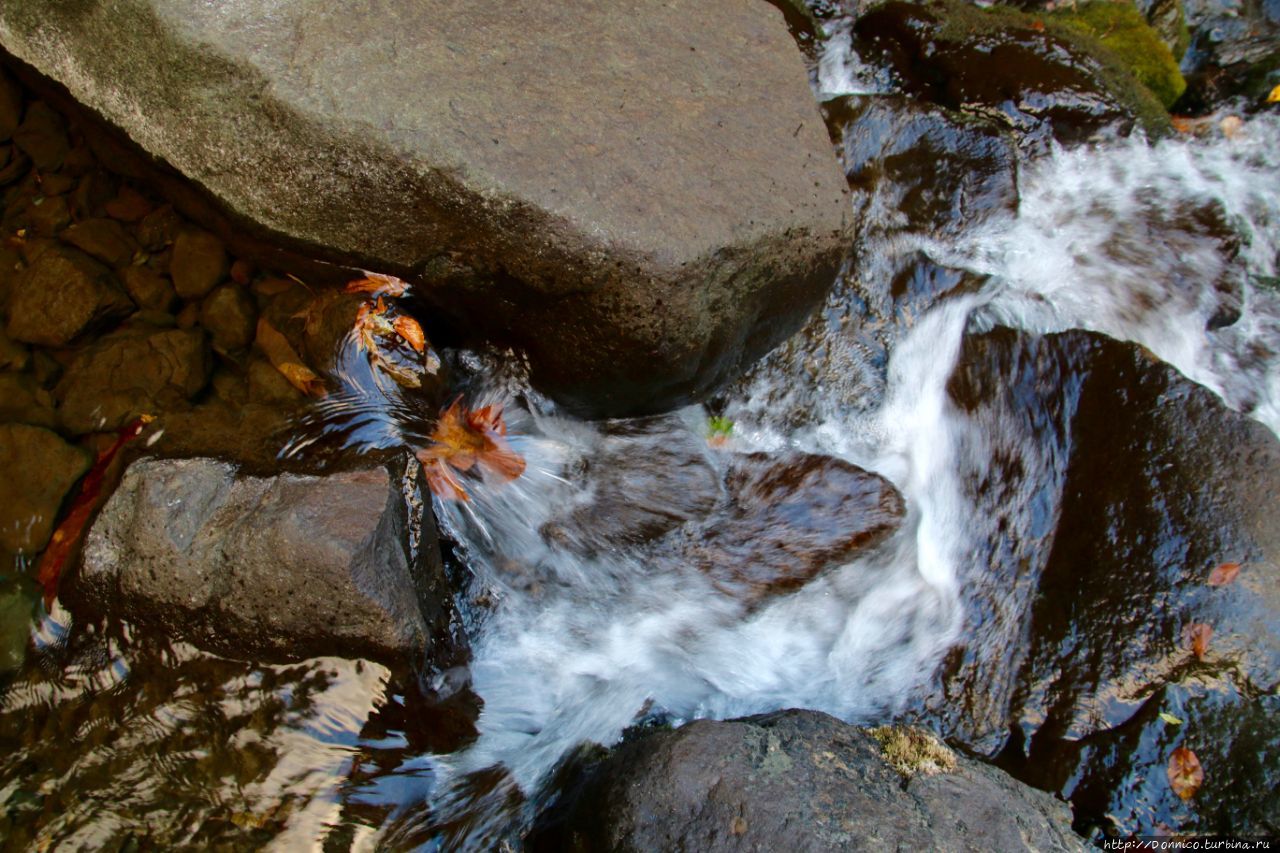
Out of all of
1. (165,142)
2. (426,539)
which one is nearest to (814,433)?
(426,539)

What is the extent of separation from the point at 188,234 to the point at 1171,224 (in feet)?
14.5

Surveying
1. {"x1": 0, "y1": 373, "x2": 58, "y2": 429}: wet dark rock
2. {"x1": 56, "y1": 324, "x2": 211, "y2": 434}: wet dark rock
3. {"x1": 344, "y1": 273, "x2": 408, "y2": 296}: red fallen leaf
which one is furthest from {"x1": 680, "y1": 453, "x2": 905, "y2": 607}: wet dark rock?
{"x1": 0, "y1": 373, "x2": 58, "y2": 429}: wet dark rock

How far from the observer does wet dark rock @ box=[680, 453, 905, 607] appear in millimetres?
3205

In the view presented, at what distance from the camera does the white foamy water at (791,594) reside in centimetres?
306

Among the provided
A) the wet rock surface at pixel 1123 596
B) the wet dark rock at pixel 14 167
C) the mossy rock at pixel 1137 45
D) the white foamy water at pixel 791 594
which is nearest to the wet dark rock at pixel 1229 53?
the mossy rock at pixel 1137 45

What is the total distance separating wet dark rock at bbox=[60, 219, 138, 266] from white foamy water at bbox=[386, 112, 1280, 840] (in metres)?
1.67

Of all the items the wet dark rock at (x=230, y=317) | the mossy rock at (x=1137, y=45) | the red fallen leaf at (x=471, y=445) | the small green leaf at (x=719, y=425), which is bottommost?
the red fallen leaf at (x=471, y=445)

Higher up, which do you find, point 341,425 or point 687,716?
point 341,425

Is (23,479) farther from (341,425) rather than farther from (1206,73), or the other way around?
(1206,73)

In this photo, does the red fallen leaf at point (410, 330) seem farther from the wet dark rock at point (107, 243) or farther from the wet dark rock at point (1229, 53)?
the wet dark rock at point (1229, 53)

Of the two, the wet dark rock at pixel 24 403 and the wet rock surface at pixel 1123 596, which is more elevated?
the wet rock surface at pixel 1123 596

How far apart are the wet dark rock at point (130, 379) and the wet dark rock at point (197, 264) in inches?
7.3

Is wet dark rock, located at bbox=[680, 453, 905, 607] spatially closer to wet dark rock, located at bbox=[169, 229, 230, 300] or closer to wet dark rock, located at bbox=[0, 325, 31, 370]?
wet dark rock, located at bbox=[169, 229, 230, 300]

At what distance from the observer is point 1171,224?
13.4ft
